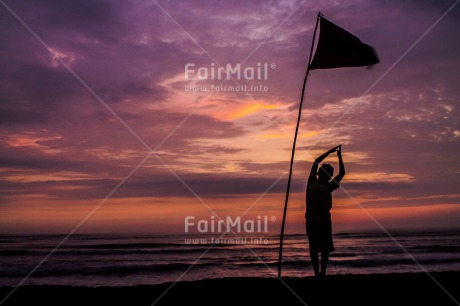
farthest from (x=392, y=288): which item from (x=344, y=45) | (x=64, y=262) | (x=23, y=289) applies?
(x=64, y=262)

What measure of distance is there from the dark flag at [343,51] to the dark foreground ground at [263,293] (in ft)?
13.4

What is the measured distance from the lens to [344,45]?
8438 millimetres

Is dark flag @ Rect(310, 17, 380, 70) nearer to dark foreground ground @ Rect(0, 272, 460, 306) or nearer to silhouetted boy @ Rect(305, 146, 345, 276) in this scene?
silhouetted boy @ Rect(305, 146, 345, 276)

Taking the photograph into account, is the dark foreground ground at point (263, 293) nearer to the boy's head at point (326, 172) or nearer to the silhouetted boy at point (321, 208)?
the silhouetted boy at point (321, 208)

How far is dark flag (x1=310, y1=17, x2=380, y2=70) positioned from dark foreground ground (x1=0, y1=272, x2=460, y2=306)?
4.08 m

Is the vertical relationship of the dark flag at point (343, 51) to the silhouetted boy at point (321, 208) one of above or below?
above

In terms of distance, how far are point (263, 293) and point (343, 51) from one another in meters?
4.66

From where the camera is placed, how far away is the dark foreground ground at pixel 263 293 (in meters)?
6.82

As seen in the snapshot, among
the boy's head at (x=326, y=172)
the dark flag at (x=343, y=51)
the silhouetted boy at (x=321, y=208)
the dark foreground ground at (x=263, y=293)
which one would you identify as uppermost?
the dark flag at (x=343, y=51)

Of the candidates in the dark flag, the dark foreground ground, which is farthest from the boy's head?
the dark flag

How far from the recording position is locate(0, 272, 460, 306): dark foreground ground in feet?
22.4

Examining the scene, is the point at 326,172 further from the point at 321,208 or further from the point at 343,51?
the point at 343,51

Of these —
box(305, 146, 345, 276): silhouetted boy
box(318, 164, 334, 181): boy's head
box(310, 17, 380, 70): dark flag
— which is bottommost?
box(305, 146, 345, 276): silhouetted boy

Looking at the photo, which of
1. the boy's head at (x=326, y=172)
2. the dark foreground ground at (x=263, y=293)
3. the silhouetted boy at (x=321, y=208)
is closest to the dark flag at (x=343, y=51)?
the silhouetted boy at (x=321, y=208)
